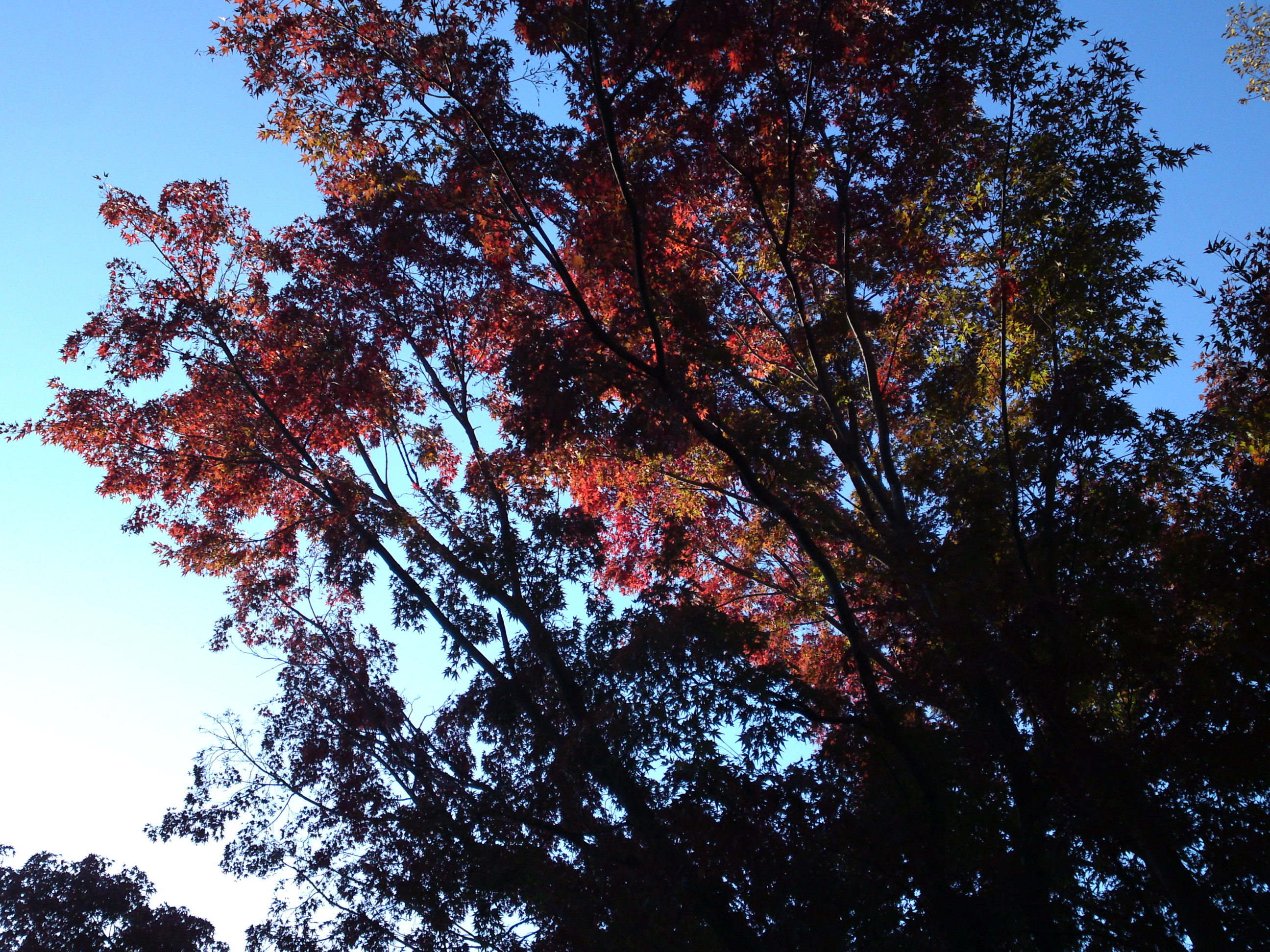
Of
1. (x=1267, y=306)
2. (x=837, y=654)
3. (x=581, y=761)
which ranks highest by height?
(x=1267, y=306)

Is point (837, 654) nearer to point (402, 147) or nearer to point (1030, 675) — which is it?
point (1030, 675)

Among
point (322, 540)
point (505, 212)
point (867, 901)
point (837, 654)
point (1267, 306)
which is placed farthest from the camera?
point (837, 654)

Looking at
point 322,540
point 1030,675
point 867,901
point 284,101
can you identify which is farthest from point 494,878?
point 284,101

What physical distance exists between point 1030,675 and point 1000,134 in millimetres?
5654

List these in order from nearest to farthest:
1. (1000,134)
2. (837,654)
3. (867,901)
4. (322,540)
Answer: (867,901) < (1000,134) < (322,540) < (837,654)

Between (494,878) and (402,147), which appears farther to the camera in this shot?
(402,147)

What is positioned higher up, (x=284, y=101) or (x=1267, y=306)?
(x=284, y=101)

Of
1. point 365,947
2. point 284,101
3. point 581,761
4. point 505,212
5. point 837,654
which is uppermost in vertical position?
point 284,101

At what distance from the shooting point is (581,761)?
791 cm

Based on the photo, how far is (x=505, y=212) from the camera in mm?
9352

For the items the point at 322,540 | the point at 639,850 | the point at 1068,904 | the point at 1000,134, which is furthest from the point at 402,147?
the point at 1068,904

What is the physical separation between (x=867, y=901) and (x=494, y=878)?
3688mm

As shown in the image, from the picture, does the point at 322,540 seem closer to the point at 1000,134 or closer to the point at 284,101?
the point at 284,101

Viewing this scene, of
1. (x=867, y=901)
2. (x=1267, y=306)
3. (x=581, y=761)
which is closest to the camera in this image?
(x=867, y=901)
